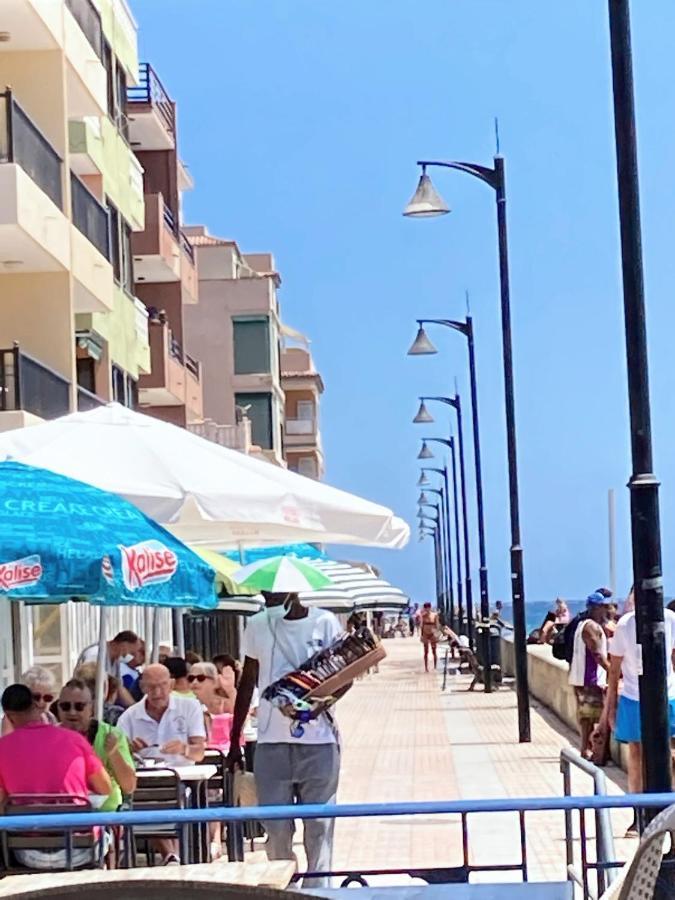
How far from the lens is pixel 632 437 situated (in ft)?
35.3

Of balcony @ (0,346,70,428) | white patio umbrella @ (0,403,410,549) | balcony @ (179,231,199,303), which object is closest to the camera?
white patio umbrella @ (0,403,410,549)

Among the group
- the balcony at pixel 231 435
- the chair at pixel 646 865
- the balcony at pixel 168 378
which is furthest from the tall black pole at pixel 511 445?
the balcony at pixel 231 435

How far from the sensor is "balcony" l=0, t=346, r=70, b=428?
26.9 m

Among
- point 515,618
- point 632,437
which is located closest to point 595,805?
point 632,437

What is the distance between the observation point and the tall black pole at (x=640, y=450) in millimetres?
10289

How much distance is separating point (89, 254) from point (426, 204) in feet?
39.2

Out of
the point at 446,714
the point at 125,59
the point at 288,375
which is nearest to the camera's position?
the point at 446,714

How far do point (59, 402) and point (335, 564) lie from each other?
8.17 meters

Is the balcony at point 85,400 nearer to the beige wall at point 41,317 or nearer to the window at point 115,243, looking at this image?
the beige wall at point 41,317

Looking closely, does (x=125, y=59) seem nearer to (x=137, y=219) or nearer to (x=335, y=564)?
(x=137, y=219)

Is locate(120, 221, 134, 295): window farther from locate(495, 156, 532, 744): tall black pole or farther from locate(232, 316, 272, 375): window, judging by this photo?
locate(232, 316, 272, 375): window

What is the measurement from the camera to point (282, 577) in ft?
40.0

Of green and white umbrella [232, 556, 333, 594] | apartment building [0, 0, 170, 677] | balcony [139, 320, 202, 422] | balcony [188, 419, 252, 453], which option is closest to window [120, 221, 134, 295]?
apartment building [0, 0, 170, 677]

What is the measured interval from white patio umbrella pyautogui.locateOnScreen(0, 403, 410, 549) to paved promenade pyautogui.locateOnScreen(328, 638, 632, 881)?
100 inches
